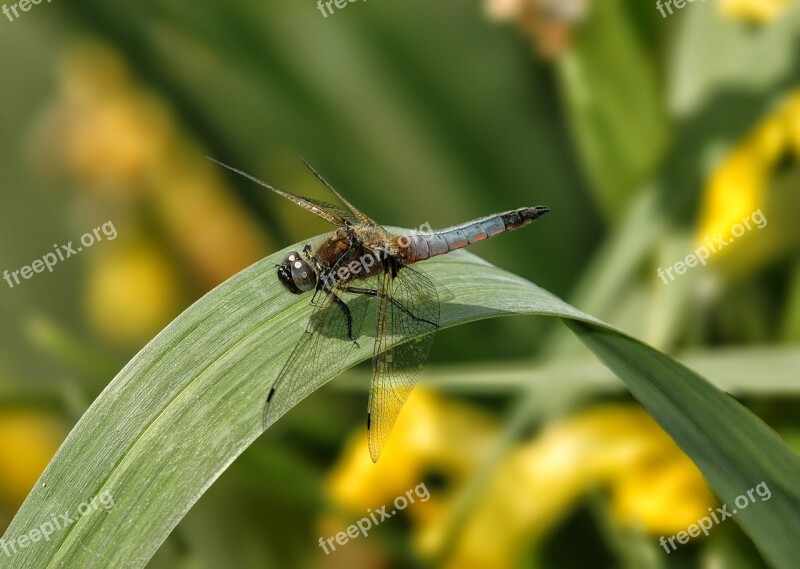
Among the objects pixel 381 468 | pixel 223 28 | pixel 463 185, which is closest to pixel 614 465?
pixel 381 468

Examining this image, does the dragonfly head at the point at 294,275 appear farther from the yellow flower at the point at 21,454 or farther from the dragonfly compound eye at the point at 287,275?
the yellow flower at the point at 21,454

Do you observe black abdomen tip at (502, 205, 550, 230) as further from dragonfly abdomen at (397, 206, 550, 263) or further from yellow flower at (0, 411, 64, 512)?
yellow flower at (0, 411, 64, 512)

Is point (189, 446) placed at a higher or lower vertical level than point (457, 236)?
lower

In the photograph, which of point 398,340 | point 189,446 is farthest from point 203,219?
point 189,446

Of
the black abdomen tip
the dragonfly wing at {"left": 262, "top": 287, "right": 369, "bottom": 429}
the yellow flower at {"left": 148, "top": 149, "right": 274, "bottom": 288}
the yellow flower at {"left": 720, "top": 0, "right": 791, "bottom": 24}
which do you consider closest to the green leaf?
the dragonfly wing at {"left": 262, "top": 287, "right": 369, "bottom": 429}

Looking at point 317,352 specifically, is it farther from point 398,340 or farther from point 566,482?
point 566,482

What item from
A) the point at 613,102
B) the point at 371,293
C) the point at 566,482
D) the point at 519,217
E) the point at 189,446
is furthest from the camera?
the point at 613,102

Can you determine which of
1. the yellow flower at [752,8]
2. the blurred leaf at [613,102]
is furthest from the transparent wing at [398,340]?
the yellow flower at [752,8]
